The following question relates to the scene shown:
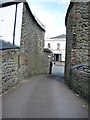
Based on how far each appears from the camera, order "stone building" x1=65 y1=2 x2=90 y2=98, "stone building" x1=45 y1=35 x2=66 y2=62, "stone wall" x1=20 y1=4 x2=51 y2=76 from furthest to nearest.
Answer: "stone building" x1=45 y1=35 x2=66 y2=62
"stone wall" x1=20 y1=4 x2=51 y2=76
"stone building" x1=65 y1=2 x2=90 y2=98

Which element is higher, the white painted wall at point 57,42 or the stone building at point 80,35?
the white painted wall at point 57,42


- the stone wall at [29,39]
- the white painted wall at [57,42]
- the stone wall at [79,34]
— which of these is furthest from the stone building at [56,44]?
the stone wall at [79,34]

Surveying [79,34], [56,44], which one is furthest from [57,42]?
[79,34]

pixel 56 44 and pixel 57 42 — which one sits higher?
pixel 57 42

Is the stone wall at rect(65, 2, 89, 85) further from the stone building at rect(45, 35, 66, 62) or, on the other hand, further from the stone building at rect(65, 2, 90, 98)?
the stone building at rect(45, 35, 66, 62)

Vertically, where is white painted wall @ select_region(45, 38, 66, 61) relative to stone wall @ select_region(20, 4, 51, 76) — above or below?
above

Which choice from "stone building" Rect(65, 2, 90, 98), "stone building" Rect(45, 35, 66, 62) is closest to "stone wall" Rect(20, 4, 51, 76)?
"stone building" Rect(65, 2, 90, 98)

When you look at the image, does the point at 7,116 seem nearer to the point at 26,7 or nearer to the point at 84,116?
the point at 84,116

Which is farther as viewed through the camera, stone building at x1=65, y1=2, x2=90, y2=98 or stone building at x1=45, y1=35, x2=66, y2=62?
stone building at x1=45, y1=35, x2=66, y2=62

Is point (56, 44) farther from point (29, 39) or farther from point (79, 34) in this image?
point (79, 34)

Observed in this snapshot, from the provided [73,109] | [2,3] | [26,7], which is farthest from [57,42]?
[73,109]

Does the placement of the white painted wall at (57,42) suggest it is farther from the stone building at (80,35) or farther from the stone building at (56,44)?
the stone building at (80,35)

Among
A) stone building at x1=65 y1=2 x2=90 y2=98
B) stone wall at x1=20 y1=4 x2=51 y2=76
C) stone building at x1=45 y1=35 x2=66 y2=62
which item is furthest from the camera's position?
stone building at x1=45 y1=35 x2=66 y2=62

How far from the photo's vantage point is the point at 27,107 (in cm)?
310
